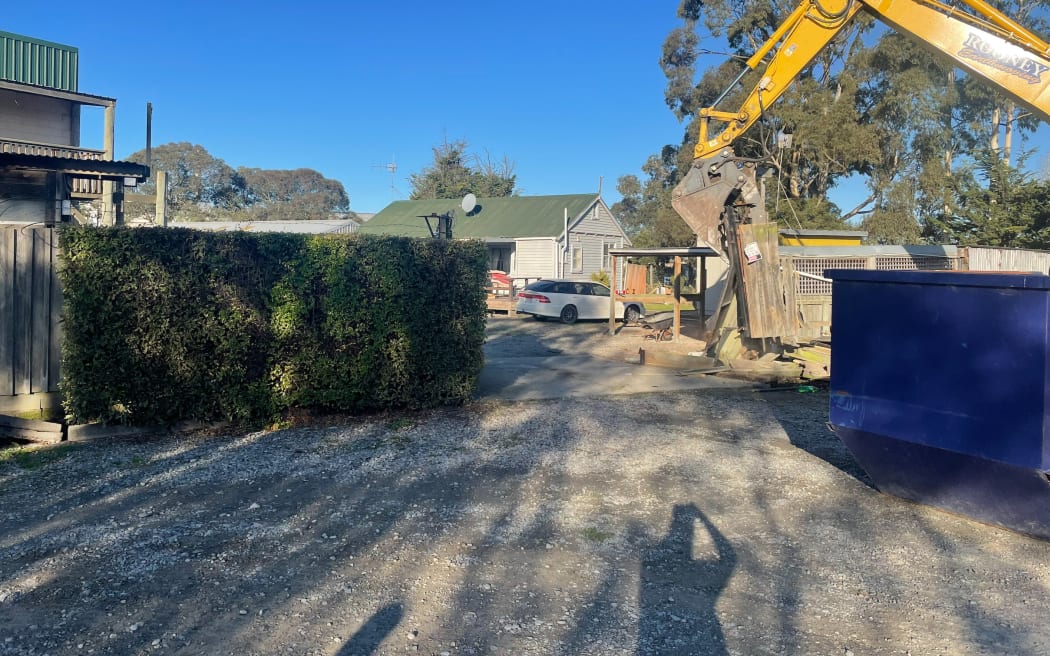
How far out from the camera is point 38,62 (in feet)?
78.6

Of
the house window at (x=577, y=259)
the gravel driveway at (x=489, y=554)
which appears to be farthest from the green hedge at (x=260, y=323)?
the house window at (x=577, y=259)

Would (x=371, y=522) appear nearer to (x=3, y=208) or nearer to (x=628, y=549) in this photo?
(x=628, y=549)

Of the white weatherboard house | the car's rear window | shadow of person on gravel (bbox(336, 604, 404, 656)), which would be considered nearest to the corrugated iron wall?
the car's rear window

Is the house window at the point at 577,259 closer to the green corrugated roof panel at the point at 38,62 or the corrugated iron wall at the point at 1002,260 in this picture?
the corrugated iron wall at the point at 1002,260

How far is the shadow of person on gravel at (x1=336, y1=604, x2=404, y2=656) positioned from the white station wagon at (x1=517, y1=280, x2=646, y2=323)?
20.3 meters

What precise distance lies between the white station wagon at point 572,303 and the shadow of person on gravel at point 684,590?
61.3ft

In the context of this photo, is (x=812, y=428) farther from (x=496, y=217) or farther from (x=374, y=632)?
(x=496, y=217)

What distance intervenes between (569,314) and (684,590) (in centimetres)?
2003

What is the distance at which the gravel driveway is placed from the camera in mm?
3936

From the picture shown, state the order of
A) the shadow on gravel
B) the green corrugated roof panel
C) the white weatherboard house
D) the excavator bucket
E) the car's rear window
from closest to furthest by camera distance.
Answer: the shadow on gravel
the excavator bucket
the green corrugated roof panel
the car's rear window
the white weatherboard house

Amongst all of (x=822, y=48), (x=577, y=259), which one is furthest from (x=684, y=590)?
(x=577, y=259)

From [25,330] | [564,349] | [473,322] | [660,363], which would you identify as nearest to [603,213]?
[564,349]

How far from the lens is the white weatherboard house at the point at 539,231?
35.8 metres

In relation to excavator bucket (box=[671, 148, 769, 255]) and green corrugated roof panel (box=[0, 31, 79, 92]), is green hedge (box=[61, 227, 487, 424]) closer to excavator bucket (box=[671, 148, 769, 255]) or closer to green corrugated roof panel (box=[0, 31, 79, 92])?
excavator bucket (box=[671, 148, 769, 255])
